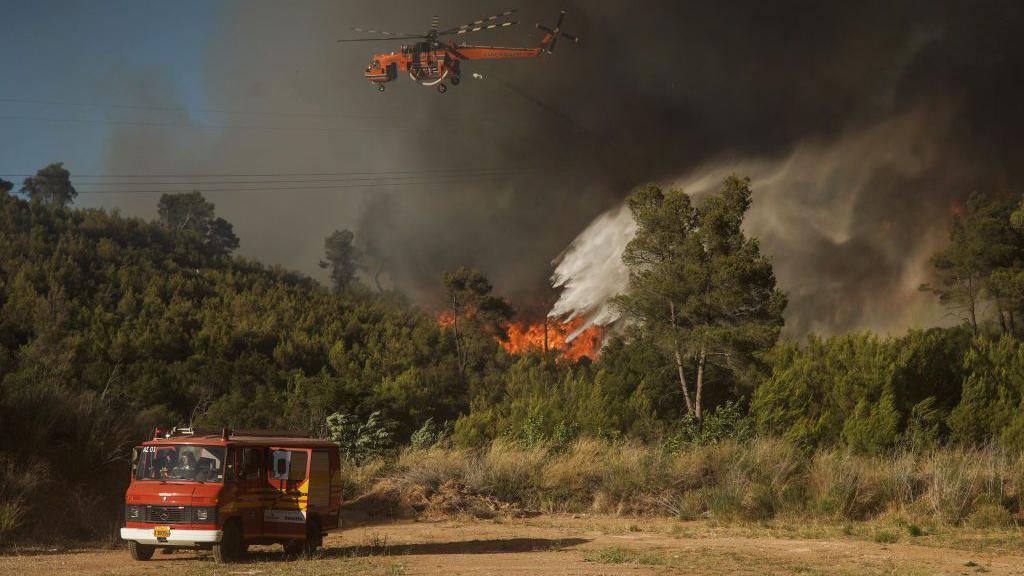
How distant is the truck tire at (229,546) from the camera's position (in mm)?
15906

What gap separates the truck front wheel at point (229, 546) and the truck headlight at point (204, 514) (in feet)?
1.32

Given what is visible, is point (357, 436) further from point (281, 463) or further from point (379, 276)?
point (379, 276)

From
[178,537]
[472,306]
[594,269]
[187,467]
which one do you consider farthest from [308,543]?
[594,269]

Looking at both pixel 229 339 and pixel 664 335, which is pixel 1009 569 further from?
pixel 229 339

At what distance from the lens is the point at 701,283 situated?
38656 mm

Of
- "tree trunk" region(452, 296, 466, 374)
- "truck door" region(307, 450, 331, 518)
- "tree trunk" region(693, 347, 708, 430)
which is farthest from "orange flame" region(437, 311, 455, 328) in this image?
"truck door" region(307, 450, 331, 518)

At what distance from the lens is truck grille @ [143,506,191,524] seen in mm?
15602

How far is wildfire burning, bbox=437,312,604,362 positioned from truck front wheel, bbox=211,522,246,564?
72993 millimetres

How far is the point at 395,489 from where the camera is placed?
27.1m

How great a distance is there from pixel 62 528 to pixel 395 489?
891 cm

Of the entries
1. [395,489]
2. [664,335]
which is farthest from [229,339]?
[395,489]

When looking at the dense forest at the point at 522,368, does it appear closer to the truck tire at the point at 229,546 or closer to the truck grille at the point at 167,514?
the truck grille at the point at 167,514

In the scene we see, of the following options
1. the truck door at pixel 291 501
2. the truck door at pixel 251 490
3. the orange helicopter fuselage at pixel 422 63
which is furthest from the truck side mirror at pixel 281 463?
the orange helicopter fuselage at pixel 422 63

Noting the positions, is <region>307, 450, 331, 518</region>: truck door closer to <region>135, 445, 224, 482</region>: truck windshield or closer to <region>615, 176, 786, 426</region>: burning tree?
<region>135, 445, 224, 482</region>: truck windshield
